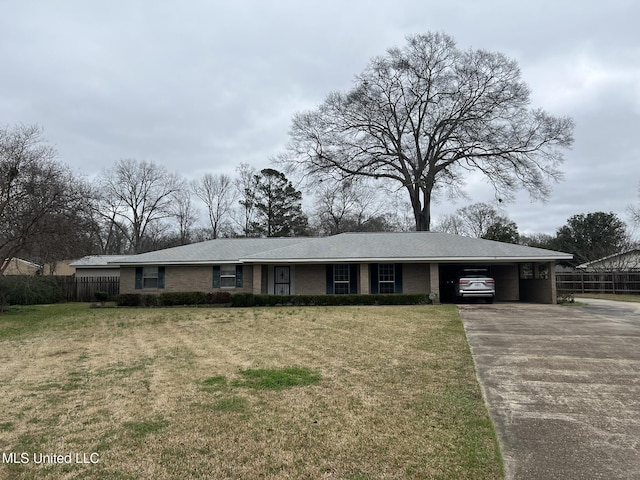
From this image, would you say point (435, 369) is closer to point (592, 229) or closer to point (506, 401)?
point (506, 401)

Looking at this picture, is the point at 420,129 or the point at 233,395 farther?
the point at 420,129

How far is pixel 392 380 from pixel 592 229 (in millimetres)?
51549

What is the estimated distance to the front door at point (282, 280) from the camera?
80.1ft

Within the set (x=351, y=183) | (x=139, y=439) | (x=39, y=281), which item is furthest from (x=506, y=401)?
(x=351, y=183)

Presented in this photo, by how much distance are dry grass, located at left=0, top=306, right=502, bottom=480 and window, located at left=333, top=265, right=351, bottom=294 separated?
12.7 metres

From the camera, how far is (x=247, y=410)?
18.3 ft

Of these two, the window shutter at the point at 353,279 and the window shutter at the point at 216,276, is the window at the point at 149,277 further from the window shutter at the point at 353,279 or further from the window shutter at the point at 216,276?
the window shutter at the point at 353,279

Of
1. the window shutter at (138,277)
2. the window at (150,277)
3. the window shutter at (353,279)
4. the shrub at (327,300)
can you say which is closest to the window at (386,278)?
the window shutter at (353,279)

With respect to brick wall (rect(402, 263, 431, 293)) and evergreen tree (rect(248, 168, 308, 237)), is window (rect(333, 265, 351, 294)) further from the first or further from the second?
Result: evergreen tree (rect(248, 168, 308, 237))

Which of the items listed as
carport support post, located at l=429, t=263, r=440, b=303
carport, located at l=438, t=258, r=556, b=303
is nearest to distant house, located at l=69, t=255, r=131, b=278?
carport support post, located at l=429, t=263, r=440, b=303

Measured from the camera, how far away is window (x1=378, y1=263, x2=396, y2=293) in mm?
23523

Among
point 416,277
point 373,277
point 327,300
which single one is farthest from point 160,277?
point 416,277

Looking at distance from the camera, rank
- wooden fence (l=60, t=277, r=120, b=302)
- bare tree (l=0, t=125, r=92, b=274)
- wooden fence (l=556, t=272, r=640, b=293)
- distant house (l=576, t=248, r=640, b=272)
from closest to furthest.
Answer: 1. bare tree (l=0, t=125, r=92, b=274)
2. wooden fence (l=60, t=277, r=120, b=302)
3. wooden fence (l=556, t=272, r=640, b=293)
4. distant house (l=576, t=248, r=640, b=272)

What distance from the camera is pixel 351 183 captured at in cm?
3841
